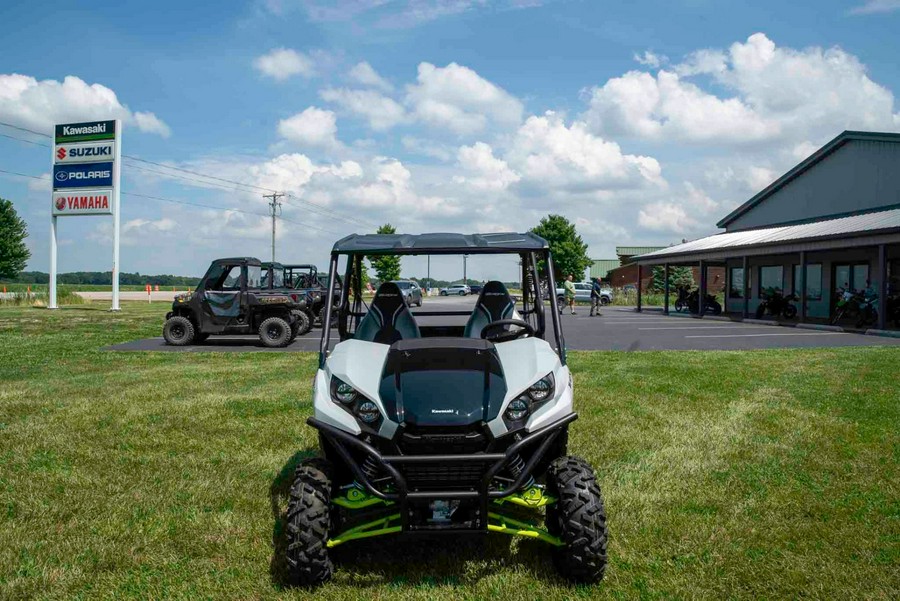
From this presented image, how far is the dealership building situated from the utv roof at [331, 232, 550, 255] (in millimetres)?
18194

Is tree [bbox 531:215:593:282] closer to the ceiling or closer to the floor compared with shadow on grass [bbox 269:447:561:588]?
closer to the ceiling

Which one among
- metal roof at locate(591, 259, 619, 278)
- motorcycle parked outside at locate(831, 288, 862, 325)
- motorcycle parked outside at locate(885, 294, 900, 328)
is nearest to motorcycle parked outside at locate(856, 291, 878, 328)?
motorcycle parked outside at locate(831, 288, 862, 325)

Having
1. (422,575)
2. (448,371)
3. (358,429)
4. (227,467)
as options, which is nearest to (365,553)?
(422,575)

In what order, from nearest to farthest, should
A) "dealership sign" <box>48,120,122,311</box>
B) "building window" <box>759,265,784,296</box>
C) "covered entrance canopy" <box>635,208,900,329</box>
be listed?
"covered entrance canopy" <box>635,208,900,329</box> < "building window" <box>759,265,784,296</box> < "dealership sign" <box>48,120,122,311</box>

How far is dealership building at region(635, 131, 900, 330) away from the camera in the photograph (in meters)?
22.3

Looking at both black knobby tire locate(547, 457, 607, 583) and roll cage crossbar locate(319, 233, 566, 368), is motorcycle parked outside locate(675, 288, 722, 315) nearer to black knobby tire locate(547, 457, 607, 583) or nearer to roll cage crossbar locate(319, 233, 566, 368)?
roll cage crossbar locate(319, 233, 566, 368)

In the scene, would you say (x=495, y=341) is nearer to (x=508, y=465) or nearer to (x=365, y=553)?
(x=508, y=465)

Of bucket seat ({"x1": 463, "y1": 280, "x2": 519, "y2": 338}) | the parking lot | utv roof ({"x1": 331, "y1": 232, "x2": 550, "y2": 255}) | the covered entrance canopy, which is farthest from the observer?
the covered entrance canopy

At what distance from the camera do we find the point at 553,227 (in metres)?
83.6

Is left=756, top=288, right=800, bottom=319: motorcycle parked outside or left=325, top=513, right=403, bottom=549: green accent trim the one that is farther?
left=756, top=288, right=800, bottom=319: motorcycle parked outside

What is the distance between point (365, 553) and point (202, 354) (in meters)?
11.2

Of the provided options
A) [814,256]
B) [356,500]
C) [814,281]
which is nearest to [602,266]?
[814,281]

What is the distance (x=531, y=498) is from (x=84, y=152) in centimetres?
3302

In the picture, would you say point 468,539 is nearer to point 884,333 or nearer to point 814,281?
point 884,333
